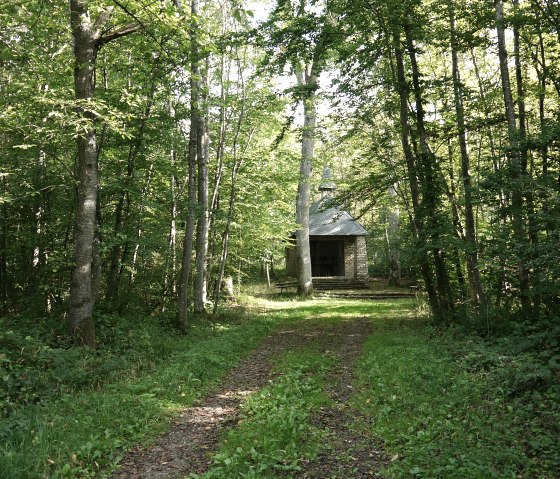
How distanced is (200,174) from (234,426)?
7901mm

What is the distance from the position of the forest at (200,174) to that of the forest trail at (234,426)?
1.27ft

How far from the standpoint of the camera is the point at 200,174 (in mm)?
11672

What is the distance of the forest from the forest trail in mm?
388

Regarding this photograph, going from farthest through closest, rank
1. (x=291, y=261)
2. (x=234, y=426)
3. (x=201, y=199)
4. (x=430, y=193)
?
(x=291, y=261) < (x=201, y=199) < (x=430, y=193) < (x=234, y=426)

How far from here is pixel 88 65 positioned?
23.9 ft

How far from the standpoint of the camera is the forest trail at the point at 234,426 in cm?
413

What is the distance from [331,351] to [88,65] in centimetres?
717

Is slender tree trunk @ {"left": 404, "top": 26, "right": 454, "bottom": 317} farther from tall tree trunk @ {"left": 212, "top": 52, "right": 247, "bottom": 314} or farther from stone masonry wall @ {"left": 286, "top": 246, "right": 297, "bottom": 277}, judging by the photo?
stone masonry wall @ {"left": 286, "top": 246, "right": 297, "bottom": 277}

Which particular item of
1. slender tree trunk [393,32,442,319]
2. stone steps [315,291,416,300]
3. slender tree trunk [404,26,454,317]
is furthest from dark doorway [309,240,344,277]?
slender tree trunk [404,26,454,317]

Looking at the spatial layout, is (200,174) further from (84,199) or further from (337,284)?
(337,284)

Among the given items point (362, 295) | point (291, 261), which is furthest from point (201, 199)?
point (291, 261)

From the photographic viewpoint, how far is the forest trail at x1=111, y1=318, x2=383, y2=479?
413 centimetres

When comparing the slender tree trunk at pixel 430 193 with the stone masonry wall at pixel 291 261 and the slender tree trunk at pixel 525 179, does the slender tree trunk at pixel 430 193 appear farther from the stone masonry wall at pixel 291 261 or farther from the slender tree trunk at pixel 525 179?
the stone masonry wall at pixel 291 261

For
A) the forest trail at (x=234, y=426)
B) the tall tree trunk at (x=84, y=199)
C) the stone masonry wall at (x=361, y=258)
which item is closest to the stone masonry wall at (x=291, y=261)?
the stone masonry wall at (x=361, y=258)
